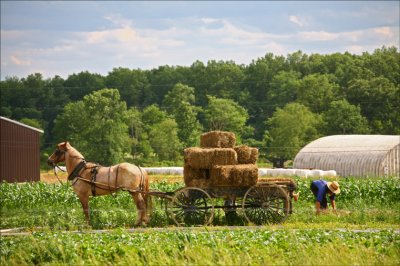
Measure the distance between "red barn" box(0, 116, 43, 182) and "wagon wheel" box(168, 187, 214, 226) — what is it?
26.8 meters

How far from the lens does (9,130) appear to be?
48.4 meters

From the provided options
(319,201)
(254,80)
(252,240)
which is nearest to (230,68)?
(254,80)

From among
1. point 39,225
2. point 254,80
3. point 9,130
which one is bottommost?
point 39,225

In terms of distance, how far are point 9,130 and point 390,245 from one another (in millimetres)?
35432

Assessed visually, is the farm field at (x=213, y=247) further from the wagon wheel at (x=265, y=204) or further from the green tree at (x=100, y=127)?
the green tree at (x=100, y=127)

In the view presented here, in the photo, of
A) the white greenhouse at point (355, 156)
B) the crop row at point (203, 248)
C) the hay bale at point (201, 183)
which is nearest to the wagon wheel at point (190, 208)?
the hay bale at point (201, 183)

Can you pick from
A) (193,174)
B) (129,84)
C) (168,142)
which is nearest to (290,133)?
(168,142)

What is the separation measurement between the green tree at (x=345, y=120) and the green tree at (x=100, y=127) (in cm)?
2093

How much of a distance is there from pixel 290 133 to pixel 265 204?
188 feet

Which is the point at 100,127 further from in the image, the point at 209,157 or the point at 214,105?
the point at 209,157

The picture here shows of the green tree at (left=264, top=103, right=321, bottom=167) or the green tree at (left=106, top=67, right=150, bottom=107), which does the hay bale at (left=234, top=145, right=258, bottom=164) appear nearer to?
the green tree at (left=264, top=103, right=321, bottom=167)

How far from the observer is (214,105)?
86.1 meters

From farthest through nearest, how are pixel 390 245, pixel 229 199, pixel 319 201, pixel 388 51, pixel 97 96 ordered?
pixel 388 51 → pixel 97 96 → pixel 319 201 → pixel 229 199 → pixel 390 245

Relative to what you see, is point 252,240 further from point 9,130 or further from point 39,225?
point 9,130
